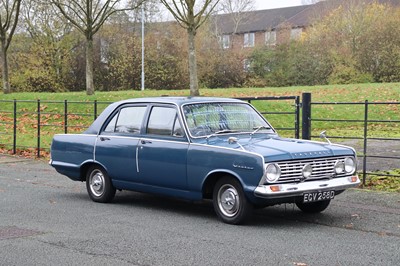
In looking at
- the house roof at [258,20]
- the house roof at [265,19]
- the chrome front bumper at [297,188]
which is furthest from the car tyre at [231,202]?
the house roof at [258,20]

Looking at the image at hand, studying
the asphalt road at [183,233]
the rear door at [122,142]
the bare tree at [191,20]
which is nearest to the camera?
the asphalt road at [183,233]

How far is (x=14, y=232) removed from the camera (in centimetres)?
771

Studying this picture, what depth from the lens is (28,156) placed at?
16.7 meters

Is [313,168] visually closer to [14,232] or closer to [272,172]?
[272,172]

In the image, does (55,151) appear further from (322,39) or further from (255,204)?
(322,39)

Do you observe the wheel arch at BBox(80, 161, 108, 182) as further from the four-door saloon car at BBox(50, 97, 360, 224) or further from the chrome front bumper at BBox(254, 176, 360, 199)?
the chrome front bumper at BBox(254, 176, 360, 199)

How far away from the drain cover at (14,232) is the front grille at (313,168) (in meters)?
3.09

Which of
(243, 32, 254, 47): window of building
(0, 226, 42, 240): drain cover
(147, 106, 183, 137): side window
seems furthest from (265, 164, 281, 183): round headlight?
(243, 32, 254, 47): window of building

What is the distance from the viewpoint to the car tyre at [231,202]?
25.8 ft

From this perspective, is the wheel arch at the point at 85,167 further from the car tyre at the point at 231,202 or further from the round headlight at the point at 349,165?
the round headlight at the point at 349,165

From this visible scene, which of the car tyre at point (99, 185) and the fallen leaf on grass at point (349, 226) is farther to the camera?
the car tyre at point (99, 185)

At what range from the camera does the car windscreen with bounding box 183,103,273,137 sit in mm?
8844

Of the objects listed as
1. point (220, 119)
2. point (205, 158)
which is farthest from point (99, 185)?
point (205, 158)

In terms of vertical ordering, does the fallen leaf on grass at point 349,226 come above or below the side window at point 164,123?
below
